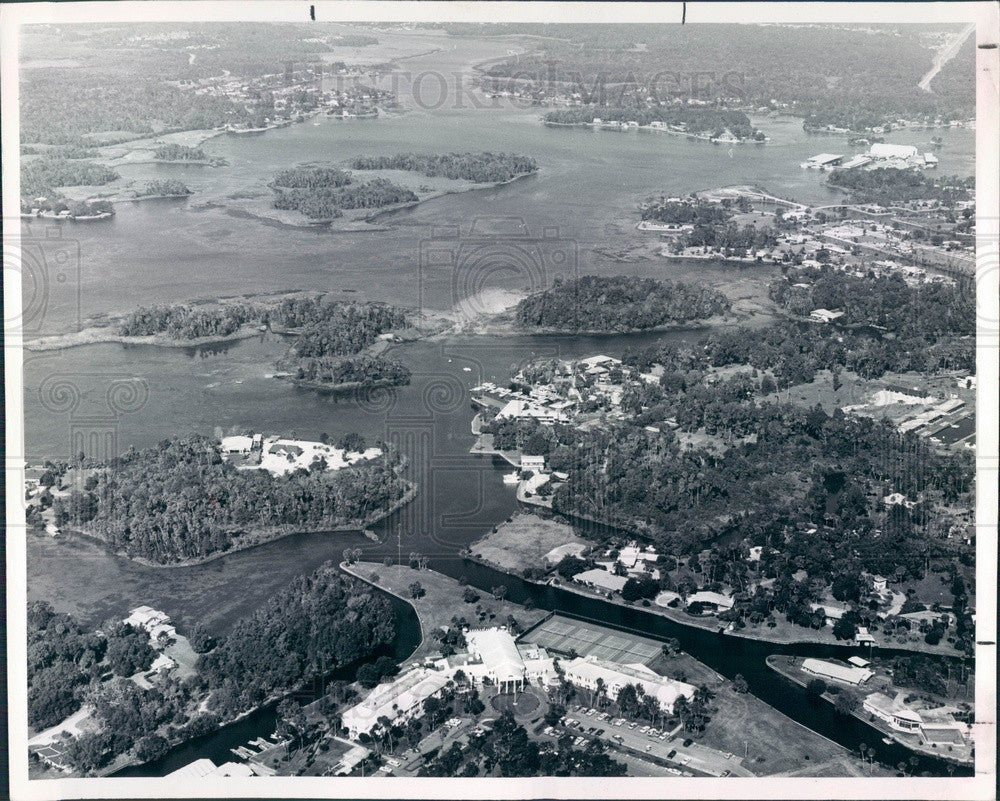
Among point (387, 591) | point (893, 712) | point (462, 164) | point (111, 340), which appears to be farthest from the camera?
point (462, 164)

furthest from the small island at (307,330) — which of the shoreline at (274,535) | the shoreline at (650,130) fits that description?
the shoreline at (650,130)

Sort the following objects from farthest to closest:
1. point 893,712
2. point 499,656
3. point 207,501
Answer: point 207,501
point 499,656
point 893,712

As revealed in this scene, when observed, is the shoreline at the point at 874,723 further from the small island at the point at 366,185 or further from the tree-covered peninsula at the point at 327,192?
the tree-covered peninsula at the point at 327,192

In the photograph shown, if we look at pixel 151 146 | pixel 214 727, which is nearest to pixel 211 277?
pixel 151 146

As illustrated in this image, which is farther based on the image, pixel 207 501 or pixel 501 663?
pixel 207 501

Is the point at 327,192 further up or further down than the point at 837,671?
further up

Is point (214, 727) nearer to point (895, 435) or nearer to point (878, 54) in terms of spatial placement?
point (895, 435)

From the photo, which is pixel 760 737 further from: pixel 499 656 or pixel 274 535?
pixel 274 535

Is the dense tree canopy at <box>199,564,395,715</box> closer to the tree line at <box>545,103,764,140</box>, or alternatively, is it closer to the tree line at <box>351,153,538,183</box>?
the tree line at <box>351,153,538,183</box>

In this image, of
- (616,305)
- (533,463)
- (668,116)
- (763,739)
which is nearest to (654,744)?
(763,739)

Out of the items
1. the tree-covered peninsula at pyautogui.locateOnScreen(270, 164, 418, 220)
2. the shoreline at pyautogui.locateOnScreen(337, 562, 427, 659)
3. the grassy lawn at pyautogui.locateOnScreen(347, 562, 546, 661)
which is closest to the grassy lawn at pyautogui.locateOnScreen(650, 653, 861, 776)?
the grassy lawn at pyautogui.locateOnScreen(347, 562, 546, 661)
